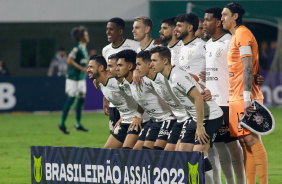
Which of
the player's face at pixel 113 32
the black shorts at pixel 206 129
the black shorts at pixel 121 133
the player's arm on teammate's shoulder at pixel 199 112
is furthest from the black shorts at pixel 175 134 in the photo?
the player's face at pixel 113 32

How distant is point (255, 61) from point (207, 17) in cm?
89

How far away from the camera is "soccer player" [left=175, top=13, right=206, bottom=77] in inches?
311

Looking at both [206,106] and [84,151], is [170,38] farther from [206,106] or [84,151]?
[84,151]

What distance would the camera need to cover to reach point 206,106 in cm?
725

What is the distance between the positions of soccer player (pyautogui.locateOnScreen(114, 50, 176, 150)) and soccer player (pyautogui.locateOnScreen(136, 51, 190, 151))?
228 mm

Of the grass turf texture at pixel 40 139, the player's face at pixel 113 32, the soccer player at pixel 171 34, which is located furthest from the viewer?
the grass turf texture at pixel 40 139

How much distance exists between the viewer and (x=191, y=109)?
723 centimetres

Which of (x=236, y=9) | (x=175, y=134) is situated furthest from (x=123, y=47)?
(x=236, y=9)

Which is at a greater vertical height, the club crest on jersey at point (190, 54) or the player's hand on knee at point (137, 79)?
the club crest on jersey at point (190, 54)

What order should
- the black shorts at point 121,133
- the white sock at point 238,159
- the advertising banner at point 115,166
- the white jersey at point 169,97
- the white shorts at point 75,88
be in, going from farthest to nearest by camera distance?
the white shorts at point 75,88, the black shorts at point 121,133, the white sock at point 238,159, the white jersey at point 169,97, the advertising banner at point 115,166

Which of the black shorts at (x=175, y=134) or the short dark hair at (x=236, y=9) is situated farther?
the black shorts at (x=175, y=134)

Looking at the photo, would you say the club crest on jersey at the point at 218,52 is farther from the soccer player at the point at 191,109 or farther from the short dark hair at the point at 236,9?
the soccer player at the point at 191,109

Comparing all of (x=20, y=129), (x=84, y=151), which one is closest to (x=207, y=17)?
(x=84, y=151)

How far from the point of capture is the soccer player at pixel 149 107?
25.7 feet
